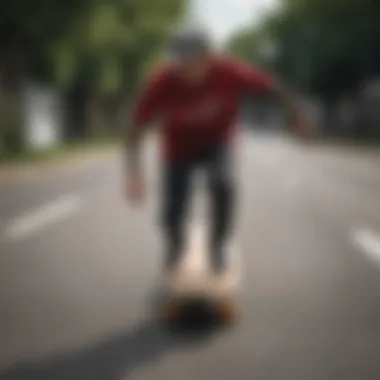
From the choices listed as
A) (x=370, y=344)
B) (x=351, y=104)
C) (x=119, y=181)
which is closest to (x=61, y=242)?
(x=351, y=104)

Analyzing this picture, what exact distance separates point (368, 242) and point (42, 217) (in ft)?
11.5

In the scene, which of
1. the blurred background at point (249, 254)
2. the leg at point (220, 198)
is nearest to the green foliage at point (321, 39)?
the blurred background at point (249, 254)

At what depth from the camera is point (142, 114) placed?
16.0ft

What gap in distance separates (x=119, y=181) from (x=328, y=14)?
30.7ft

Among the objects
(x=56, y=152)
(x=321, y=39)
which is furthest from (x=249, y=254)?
(x=56, y=152)

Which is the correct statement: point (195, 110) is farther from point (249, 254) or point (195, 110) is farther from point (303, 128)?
point (249, 254)

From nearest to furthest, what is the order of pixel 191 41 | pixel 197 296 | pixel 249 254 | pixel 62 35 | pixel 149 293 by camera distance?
pixel 191 41 < pixel 197 296 < pixel 149 293 < pixel 249 254 < pixel 62 35

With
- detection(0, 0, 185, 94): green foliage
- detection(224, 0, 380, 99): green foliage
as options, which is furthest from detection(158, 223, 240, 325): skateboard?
detection(0, 0, 185, 94): green foliage

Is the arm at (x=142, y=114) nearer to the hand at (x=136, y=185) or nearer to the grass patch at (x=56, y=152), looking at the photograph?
the hand at (x=136, y=185)

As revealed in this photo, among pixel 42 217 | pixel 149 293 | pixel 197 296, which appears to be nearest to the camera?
pixel 197 296

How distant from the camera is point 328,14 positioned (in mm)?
7383

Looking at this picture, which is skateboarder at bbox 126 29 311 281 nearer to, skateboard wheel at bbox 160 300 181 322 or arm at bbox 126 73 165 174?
arm at bbox 126 73 165 174

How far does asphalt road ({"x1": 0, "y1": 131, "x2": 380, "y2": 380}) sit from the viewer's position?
4680 mm

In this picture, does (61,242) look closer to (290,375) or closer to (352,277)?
(352,277)
